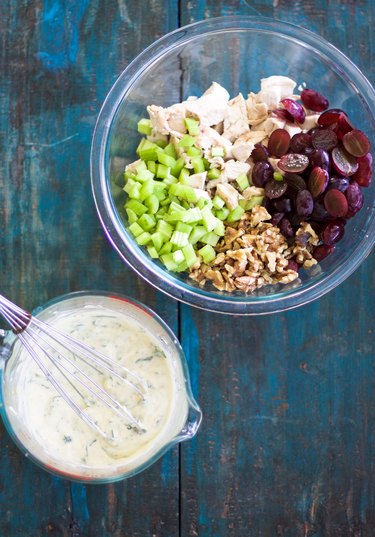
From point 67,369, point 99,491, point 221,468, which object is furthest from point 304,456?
point 67,369

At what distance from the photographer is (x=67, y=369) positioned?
5.26 ft

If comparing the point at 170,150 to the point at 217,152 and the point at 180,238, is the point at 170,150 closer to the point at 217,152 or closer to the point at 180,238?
the point at 217,152

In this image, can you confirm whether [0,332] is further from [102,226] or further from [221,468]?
[221,468]

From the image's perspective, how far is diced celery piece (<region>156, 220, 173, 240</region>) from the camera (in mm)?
1565

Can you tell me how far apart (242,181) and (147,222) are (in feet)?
0.77

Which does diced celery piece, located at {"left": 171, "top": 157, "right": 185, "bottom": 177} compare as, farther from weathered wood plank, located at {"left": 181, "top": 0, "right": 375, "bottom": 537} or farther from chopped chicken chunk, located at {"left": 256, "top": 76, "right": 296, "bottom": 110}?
weathered wood plank, located at {"left": 181, "top": 0, "right": 375, "bottom": 537}

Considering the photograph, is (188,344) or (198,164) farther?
(188,344)

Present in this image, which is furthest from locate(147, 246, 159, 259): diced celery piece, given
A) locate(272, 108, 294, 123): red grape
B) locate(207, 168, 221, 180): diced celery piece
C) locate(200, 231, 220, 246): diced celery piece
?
locate(272, 108, 294, 123): red grape

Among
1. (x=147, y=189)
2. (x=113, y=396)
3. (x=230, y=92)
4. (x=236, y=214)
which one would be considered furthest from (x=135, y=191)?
(x=113, y=396)

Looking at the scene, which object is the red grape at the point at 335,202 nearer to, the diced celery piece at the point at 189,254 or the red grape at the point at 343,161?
the red grape at the point at 343,161

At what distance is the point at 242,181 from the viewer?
5.12ft

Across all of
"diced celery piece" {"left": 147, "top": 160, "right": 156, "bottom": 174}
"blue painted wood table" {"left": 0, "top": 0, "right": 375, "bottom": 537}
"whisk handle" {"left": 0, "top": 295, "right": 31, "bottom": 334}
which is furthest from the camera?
"blue painted wood table" {"left": 0, "top": 0, "right": 375, "bottom": 537}

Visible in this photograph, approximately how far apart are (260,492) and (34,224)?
0.88m

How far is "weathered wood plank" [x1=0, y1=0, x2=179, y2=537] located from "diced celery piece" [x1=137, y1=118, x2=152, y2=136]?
5.7 inches
